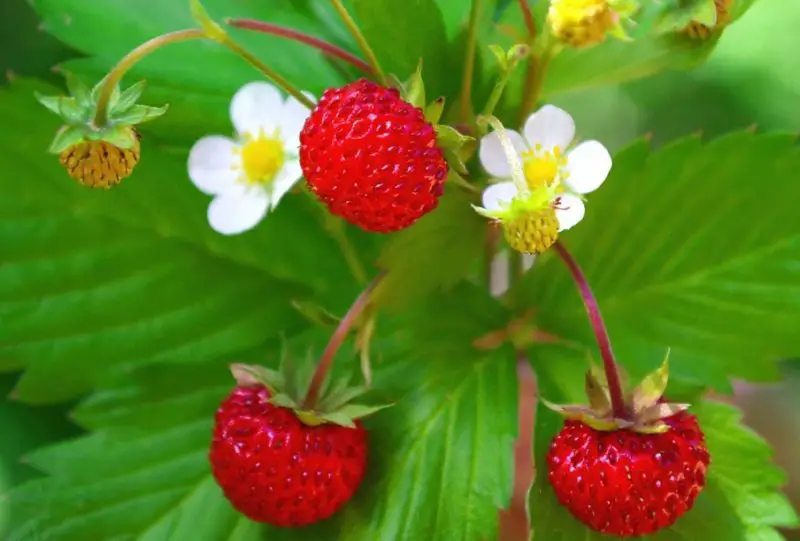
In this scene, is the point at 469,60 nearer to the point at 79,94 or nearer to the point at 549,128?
the point at 549,128

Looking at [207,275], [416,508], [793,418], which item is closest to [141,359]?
[207,275]

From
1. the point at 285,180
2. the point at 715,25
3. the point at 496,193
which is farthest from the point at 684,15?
the point at 285,180

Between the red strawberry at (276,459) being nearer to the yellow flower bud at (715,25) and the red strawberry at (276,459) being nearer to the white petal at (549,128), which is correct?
the white petal at (549,128)

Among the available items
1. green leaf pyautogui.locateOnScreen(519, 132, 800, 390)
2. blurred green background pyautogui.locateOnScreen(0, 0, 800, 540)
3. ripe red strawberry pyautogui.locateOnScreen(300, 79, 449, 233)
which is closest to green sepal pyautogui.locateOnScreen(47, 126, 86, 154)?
ripe red strawberry pyautogui.locateOnScreen(300, 79, 449, 233)

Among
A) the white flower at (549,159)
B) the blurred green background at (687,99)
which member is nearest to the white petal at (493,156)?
the white flower at (549,159)

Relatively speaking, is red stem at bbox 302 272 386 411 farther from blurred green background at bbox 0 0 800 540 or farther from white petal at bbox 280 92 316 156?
blurred green background at bbox 0 0 800 540

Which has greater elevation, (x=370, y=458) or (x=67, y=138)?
(x=67, y=138)
